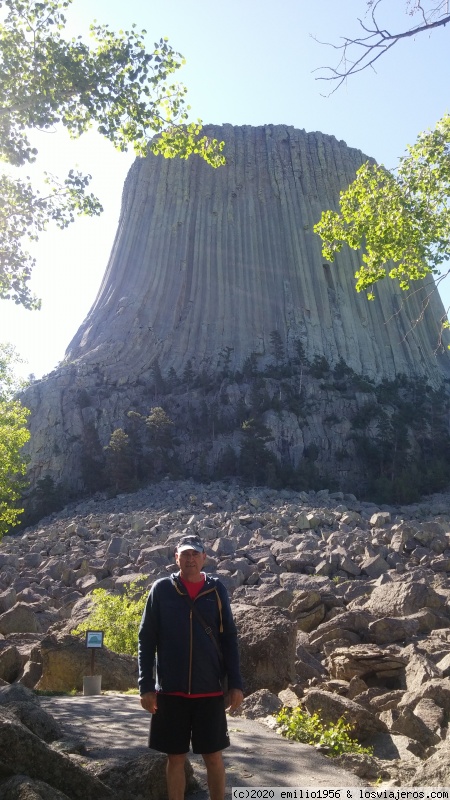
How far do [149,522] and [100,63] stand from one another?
1565 centimetres

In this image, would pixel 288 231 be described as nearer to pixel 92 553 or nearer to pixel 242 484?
pixel 242 484

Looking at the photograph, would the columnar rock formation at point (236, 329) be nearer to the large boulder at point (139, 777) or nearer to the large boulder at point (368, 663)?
the large boulder at point (368, 663)

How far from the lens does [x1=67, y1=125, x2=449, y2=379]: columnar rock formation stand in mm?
49781

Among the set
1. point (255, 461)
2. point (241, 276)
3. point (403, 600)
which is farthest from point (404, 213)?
point (241, 276)

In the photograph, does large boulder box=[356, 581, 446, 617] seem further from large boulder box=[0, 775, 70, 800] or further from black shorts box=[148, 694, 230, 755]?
large boulder box=[0, 775, 70, 800]

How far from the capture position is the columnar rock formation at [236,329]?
140 ft

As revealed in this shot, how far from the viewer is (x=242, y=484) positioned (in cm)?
3706

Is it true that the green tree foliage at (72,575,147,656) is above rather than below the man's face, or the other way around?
above

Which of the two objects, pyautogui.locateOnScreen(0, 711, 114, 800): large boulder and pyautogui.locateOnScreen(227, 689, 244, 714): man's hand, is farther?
pyautogui.locateOnScreen(227, 689, 244, 714): man's hand

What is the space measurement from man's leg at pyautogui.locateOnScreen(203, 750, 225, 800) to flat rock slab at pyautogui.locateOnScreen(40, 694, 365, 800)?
1.42ft

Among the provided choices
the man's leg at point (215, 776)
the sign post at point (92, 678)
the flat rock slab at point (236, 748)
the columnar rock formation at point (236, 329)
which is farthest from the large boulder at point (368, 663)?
the columnar rock formation at point (236, 329)

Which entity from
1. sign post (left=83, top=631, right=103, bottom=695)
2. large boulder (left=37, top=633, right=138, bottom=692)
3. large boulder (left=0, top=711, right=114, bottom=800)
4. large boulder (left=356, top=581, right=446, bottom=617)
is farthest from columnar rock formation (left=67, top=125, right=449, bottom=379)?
large boulder (left=0, top=711, right=114, bottom=800)

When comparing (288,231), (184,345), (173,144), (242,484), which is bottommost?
(173,144)

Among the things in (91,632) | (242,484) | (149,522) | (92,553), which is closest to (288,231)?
(242,484)
